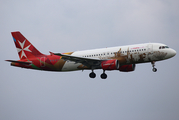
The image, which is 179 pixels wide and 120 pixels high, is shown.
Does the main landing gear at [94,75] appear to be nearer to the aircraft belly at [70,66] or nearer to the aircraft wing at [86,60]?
the aircraft wing at [86,60]

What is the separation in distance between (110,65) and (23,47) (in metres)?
18.6

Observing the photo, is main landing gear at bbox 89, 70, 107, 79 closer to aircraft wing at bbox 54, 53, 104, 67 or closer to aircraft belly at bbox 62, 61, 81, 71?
aircraft wing at bbox 54, 53, 104, 67

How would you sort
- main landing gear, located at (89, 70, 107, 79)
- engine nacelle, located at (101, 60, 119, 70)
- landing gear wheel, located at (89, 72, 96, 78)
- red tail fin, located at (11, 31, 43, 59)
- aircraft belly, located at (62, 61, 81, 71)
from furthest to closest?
1. red tail fin, located at (11, 31, 43, 59)
2. landing gear wheel, located at (89, 72, 96, 78)
3. main landing gear, located at (89, 70, 107, 79)
4. aircraft belly, located at (62, 61, 81, 71)
5. engine nacelle, located at (101, 60, 119, 70)

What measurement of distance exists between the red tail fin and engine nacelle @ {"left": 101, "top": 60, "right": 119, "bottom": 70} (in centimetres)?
1380

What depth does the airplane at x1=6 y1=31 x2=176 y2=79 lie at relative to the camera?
4984 centimetres

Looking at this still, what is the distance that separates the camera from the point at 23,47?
58219 millimetres

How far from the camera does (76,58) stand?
50250 millimetres

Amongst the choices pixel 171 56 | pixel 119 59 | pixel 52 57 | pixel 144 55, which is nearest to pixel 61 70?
pixel 52 57

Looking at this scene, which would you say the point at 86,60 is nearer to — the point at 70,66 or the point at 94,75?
the point at 70,66

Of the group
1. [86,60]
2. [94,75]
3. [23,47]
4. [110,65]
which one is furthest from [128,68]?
[23,47]

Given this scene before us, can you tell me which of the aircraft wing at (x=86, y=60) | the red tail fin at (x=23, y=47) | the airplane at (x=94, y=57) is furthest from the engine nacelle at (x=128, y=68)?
the red tail fin at (x=23, y=47)

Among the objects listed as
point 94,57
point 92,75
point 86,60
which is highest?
point 94,57

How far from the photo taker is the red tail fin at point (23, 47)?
188 feet

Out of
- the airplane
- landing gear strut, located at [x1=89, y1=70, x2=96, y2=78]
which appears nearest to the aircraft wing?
the airplane
